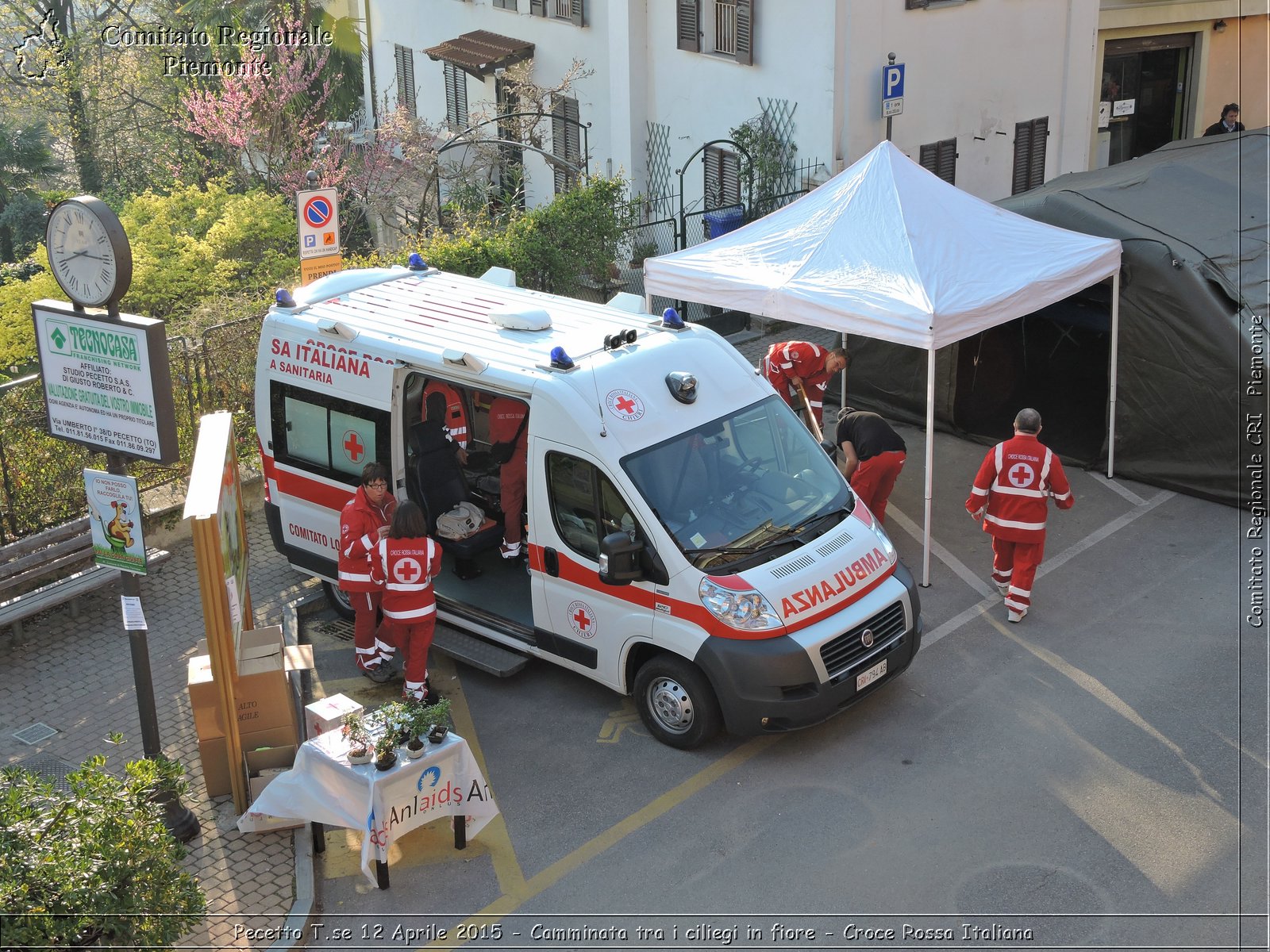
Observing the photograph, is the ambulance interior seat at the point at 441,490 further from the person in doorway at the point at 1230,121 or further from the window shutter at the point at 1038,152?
the person in doorway at the point at 1230,121

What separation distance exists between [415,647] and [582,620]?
1134 mm

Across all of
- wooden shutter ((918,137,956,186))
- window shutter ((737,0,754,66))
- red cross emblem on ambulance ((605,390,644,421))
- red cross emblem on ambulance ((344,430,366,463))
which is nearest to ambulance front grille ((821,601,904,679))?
red cross emblem on ambulance ((605,390,644,421))

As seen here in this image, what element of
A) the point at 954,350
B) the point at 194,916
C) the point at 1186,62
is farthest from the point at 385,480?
the point at 1186,62

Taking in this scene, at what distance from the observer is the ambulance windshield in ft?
25.1

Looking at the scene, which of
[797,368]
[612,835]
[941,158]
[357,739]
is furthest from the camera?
[941,158]

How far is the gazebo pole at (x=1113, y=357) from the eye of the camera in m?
11.2

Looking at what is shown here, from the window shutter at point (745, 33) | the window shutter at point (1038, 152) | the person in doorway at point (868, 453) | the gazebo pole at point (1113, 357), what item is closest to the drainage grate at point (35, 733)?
the person in doorway at point (868, 453)

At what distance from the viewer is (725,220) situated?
16.4 m

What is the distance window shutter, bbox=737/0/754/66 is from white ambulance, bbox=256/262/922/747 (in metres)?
9.42

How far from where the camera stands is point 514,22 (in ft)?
76.2

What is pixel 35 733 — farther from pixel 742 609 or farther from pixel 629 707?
pixel 742 609

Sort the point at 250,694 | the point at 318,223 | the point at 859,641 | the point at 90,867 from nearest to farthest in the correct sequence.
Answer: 1. the point at 90,867
2. the point at 250,694
3. the point at 859,641
4. the point at 318,223

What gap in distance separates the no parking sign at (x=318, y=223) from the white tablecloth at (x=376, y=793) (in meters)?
5.80

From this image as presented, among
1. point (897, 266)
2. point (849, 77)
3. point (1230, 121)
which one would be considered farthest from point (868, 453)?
point (1230, 121)
